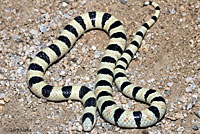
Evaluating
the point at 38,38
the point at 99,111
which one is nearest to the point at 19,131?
the point at 99,111

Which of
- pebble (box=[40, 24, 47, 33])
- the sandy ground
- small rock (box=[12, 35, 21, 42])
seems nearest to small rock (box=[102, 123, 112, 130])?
the sandy ground

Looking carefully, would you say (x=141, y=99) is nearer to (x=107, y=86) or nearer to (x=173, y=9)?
(x=107, y=86)

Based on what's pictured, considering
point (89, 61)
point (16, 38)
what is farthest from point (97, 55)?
point (16, 38)

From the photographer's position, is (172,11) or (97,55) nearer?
(97,55)

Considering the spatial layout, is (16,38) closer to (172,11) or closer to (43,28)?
(43,28)

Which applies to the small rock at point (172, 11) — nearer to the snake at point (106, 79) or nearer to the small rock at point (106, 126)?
the snake at point (106, 79)

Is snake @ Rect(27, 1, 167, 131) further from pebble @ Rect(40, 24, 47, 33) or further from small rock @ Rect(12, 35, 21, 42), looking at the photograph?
small rock @ Rect(12, 35, 21, 42)

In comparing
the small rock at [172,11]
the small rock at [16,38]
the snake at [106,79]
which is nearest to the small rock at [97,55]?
the snake at [106,79]
